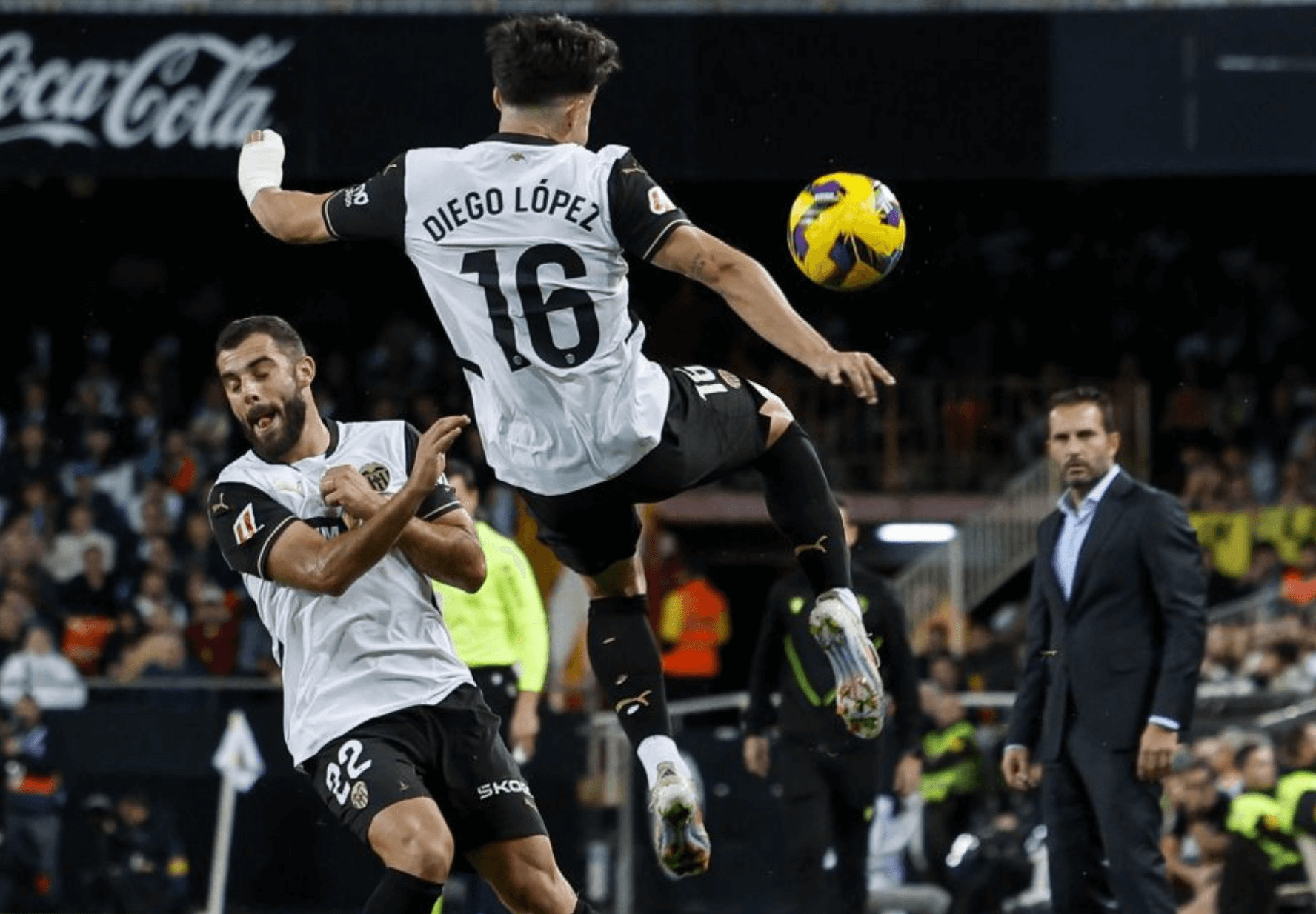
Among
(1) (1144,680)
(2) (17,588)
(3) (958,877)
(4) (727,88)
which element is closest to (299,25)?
(4) (727,88)

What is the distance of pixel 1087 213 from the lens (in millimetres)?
22141

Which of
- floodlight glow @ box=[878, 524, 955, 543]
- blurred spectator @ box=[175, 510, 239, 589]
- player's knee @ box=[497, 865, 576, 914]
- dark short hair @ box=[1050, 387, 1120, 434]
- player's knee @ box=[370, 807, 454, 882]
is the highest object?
dark short hair @ box=[1050, 387, 1120, 434]

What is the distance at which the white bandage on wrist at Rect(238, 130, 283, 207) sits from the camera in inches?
273

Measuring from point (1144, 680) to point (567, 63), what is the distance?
140 inches

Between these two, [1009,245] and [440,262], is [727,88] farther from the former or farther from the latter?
[440,262]

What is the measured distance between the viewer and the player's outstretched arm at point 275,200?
6.66 metres

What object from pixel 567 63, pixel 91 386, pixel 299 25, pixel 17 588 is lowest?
pixel 17 588

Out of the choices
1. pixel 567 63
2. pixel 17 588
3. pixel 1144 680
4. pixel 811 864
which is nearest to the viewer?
pixel 567 63

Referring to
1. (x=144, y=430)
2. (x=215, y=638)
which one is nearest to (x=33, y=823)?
(x=215, y=638)

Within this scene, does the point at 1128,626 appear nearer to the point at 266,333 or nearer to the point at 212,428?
the point at 266,333

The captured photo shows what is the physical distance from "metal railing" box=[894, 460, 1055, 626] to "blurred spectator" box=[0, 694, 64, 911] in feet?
26.9

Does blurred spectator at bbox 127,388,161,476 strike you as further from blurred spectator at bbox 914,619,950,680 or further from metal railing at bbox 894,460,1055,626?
blurred spectator at bbox 914,619,950,680

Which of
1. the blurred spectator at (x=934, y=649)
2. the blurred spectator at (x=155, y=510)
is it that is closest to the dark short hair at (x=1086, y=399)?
the blurred spectator at (x=934, y=649)

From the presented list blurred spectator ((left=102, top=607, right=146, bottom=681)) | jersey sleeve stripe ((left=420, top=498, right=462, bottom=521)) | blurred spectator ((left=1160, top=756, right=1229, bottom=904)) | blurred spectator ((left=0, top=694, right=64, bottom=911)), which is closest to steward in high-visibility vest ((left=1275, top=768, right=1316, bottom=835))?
blurred spectator ((left=1160, top=756, right=1229, bottom=904))
